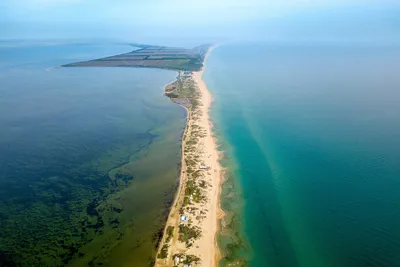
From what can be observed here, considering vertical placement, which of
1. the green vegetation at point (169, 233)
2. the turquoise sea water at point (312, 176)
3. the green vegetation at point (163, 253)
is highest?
the turquoise sea water at point (312, 176)

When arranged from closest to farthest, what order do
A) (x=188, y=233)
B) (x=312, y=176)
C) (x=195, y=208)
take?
(x=188, y=233) → (x=195, y=208) → (x=312, y=176)

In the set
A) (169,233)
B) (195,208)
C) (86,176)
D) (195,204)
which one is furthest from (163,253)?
(86,176)

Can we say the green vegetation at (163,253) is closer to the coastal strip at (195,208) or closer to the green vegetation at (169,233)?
the coastal strip at (195,208)

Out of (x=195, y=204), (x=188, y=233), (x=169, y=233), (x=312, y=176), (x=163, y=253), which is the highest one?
(x=312, y=176)

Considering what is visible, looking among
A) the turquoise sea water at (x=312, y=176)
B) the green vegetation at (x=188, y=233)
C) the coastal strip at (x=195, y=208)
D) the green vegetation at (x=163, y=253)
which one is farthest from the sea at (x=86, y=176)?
the turquoise sea water at (x=312, y=176)

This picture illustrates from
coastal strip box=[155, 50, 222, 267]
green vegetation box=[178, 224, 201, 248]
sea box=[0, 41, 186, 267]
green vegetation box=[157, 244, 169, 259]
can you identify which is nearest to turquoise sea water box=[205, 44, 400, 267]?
coastal strip box=[155, 50, 222, 267]

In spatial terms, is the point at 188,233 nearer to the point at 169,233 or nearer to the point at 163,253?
the point at 169,233

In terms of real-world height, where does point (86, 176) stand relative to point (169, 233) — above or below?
above
